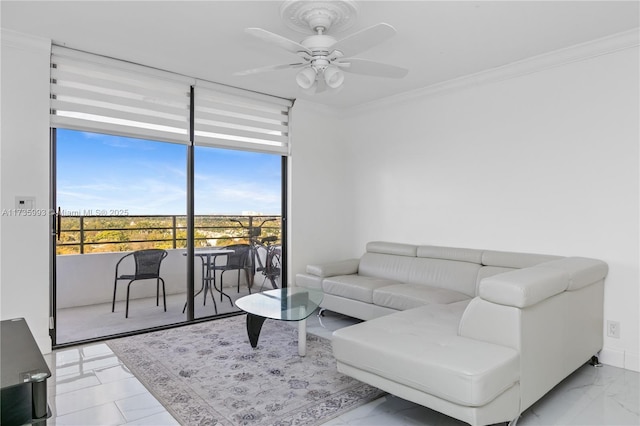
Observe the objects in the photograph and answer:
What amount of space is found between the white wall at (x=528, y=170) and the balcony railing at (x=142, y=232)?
1.84m

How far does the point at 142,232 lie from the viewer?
13.9 ft

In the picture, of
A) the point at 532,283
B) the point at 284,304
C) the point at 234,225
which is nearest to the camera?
the point at 532,283

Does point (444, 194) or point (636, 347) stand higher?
point (444, 194)

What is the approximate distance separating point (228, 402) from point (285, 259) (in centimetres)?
262

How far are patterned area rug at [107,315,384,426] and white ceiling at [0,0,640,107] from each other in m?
2.53

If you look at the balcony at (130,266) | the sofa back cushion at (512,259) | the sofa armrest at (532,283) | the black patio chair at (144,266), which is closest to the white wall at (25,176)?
the balcony at (130,266)

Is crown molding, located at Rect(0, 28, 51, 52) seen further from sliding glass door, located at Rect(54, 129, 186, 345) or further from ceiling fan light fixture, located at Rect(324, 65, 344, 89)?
ceiling fan light fixture, located at Rect(324, 65, 344, 89)

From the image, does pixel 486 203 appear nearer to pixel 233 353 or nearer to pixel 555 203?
pixel 555 203

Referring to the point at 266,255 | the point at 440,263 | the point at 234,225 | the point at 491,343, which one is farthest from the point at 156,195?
the point at 491,343

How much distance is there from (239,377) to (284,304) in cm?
74

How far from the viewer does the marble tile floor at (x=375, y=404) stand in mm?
2273

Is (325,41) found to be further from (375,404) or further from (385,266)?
(385,266)

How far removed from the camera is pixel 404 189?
479 centimetres

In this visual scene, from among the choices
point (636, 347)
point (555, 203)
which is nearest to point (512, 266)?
point (555, 203)
